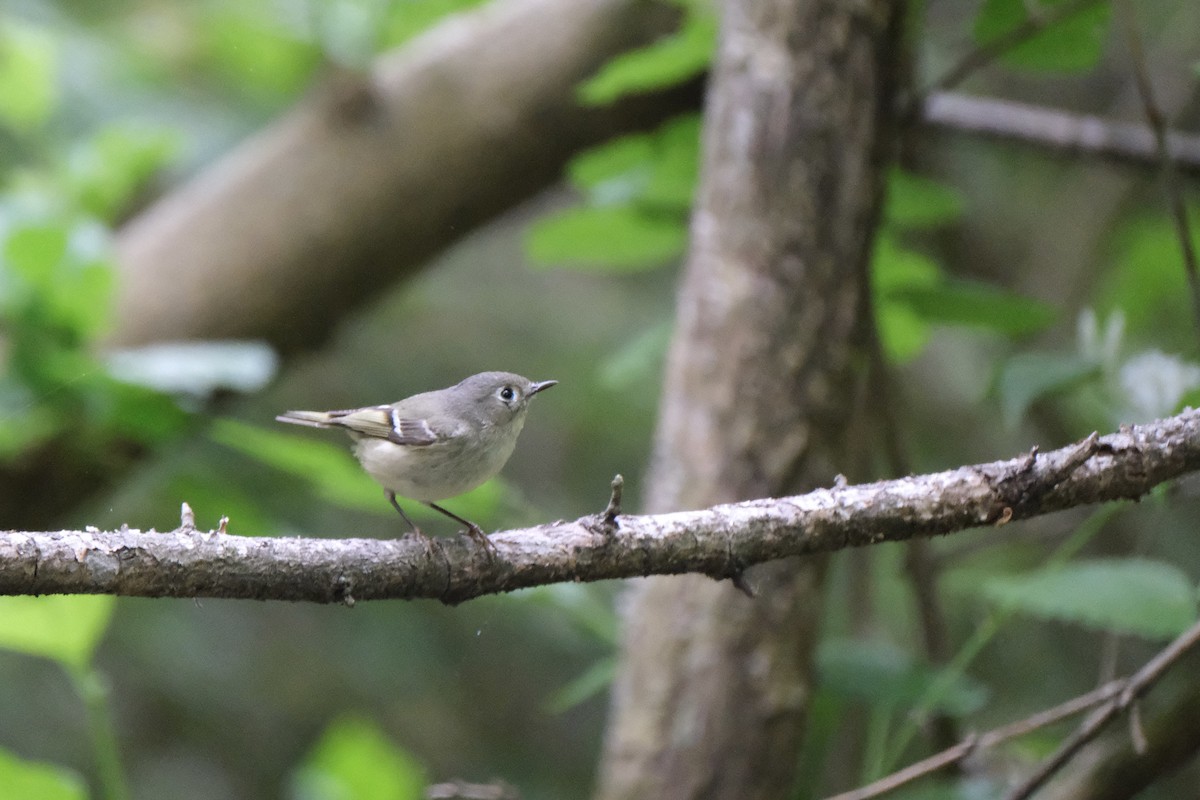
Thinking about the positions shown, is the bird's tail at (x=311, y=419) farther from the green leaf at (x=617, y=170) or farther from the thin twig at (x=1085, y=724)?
the green leaf at (x=617, y=170)

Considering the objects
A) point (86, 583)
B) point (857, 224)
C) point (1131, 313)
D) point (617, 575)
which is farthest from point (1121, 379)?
point (86, 583)

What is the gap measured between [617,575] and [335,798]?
118 cm

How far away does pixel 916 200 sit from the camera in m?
2.59

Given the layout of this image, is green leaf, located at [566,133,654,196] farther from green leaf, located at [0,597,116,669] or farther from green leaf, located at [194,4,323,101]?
green leaf, located at [194,4,323,101]

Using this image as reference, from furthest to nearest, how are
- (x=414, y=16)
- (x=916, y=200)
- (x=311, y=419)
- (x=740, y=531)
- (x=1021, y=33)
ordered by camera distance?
1. (x=414, y=16)
2. (x=916, y=200)
3. (x=1021, y=33)
4. (x=311, y=419)
5. (x=740, y=531)

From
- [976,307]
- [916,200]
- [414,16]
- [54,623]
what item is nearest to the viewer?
[54,623]

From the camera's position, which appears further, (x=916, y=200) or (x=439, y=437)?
(x=916, y=200)

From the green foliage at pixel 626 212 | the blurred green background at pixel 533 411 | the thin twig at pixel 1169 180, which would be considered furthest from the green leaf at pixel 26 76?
the thin twig at pixel 1169 180

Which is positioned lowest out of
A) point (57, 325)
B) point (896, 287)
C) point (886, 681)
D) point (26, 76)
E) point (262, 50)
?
point (886, 681)

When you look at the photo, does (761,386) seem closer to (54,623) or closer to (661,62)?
(661,62)

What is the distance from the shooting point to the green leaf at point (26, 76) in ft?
9.89

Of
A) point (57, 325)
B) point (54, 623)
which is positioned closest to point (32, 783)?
point (54, 623)

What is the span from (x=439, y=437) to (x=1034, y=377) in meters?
1.01

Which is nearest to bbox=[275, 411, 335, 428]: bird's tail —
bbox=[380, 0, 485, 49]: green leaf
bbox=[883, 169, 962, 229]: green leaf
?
bbox=[883, 169, 962, 229]: green leaf
